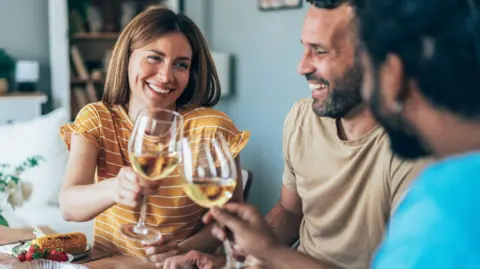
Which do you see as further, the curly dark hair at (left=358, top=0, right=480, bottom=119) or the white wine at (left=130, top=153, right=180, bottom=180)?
the white wine at (left=130, top=153, right=180, bottom=180)

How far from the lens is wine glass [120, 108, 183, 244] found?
3.63 feet

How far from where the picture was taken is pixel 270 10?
3127 millimetres

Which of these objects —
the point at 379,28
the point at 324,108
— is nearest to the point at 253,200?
the point at 324,108

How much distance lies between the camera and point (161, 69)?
154 cm

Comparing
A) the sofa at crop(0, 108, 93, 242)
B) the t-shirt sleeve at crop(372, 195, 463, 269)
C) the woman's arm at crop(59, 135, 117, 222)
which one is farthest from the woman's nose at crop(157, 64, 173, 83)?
the sofa at crop(0, 108, 93, 242)

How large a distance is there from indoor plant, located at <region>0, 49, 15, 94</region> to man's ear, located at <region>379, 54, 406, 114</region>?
3.30m

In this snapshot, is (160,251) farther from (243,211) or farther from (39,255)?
(243,211)

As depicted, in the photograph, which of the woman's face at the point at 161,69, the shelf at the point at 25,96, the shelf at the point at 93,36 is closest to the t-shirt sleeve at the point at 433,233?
the woman's face at the point at 161,69

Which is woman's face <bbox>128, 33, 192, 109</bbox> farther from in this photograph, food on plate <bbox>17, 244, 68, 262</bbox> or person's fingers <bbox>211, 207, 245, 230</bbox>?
person's fingers <bbox>211, 207, 245, 230</bbox>

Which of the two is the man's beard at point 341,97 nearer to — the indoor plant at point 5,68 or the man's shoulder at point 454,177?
the man's shoulder at point 454,177

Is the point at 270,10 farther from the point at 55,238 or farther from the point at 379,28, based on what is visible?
the point at 379,28

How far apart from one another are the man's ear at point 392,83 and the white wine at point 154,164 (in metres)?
0.53

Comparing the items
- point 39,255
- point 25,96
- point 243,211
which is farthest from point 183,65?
point 25,96

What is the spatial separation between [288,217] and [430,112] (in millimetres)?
984
